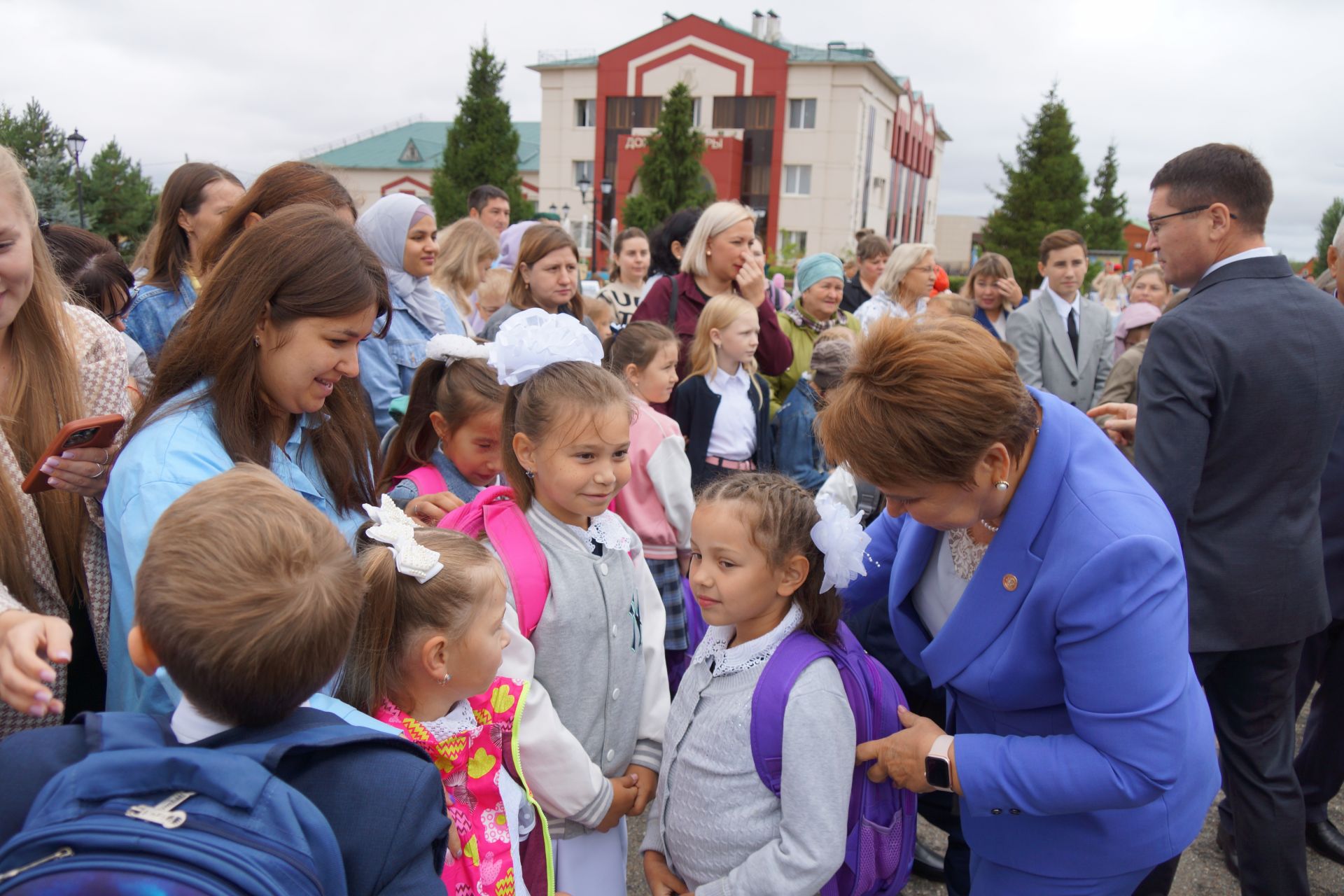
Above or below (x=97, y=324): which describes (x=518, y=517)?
below

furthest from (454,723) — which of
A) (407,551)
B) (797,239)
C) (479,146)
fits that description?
(797,239)

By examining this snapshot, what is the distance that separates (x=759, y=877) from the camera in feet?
6.45

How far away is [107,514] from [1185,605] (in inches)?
82.2

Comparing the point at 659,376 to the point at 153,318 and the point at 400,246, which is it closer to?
the point at 400,246

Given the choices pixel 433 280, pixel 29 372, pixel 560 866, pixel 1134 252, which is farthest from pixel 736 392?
pixel 1134 252

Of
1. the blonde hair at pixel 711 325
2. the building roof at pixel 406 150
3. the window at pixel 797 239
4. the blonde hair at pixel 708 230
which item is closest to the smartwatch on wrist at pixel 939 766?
the blonde hair at pixel 711 325

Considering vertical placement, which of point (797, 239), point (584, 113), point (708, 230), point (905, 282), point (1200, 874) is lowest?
point (1200, 874)

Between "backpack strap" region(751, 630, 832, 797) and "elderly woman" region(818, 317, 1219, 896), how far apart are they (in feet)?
0.68

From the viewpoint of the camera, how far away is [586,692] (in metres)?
2.18

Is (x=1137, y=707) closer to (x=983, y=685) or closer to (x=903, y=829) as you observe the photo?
(x=983, y=685)

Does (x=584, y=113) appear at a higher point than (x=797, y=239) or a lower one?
higher

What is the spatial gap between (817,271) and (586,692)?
13.8ft

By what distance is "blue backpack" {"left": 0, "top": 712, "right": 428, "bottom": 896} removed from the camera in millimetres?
997

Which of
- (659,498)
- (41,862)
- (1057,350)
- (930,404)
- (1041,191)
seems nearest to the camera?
(41,862)
